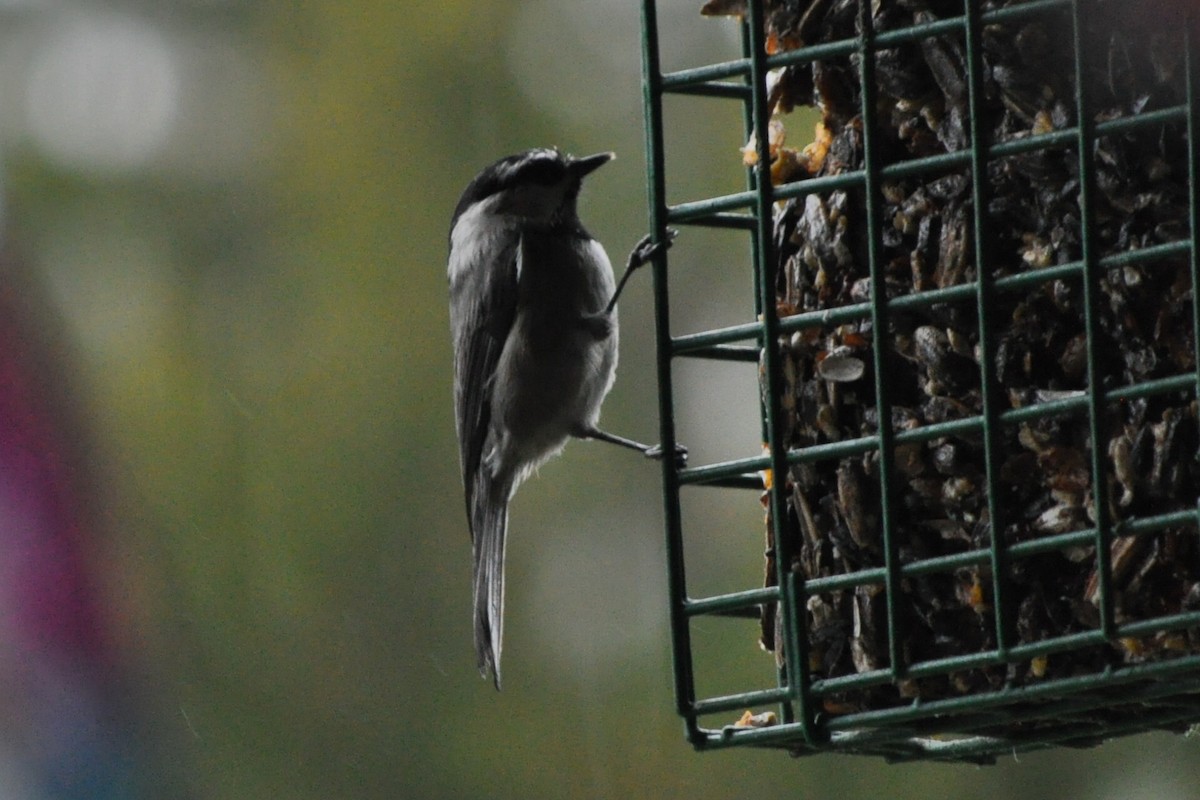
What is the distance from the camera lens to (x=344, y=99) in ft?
32.8

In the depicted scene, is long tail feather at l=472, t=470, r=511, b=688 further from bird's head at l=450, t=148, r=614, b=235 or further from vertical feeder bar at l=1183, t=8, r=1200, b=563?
vertical feeder bar at l=1183, t=8, r=1200, b=563

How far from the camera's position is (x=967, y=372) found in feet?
10.4

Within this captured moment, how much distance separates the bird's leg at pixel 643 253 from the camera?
3514mm

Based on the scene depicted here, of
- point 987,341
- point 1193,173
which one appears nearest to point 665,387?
point 987,341

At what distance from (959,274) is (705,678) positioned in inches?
163

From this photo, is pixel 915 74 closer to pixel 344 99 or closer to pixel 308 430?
pixel 308 430

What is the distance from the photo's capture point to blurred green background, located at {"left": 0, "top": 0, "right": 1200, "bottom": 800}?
7.90m

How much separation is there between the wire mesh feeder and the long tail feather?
1.54 m

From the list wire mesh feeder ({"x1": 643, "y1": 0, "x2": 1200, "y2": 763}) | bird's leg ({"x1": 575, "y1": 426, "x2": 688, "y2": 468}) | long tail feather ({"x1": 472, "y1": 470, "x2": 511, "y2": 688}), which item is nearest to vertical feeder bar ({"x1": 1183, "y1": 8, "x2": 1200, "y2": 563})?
wire mesh feeder ({"x1": 643, "y1": 0, "x2": 1200, "y2": 763})

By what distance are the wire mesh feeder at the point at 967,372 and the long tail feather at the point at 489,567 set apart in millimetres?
1536

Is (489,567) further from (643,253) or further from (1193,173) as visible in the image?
(1193,173)

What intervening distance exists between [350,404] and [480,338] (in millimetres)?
3378

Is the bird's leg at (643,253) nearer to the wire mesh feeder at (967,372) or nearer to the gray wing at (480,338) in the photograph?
the wire mesh feeder at (967,372)

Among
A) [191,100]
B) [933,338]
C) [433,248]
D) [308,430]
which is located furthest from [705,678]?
[191,100]
